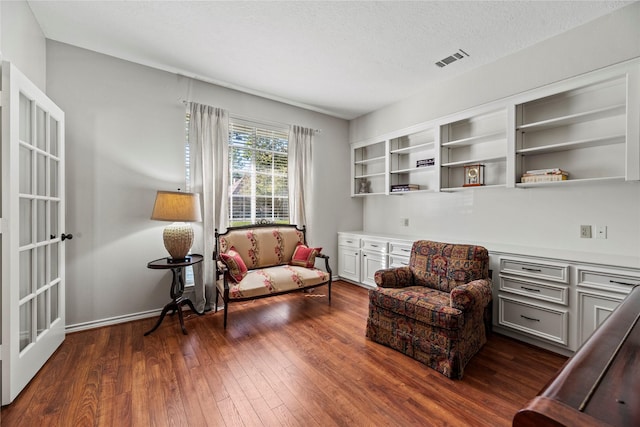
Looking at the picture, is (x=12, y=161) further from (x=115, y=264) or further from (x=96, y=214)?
(x=115, y=264)

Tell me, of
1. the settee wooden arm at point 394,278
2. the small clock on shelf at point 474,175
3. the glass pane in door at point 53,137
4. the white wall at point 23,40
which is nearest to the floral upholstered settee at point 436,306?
the settee wooden arm at point 394,278

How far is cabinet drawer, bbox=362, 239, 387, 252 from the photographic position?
3842mm

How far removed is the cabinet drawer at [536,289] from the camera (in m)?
2.28

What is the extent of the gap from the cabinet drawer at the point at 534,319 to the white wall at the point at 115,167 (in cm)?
360

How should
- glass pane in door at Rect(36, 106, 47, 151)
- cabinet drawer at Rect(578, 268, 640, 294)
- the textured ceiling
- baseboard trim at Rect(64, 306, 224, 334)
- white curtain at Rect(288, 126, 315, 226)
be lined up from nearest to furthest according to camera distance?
1. cabinet drawer at Rect(578, 268, 640, 294)
2. glass pane in door at Rect(36, 106, 47, 151)
3. the textured ceiling
4. baseboard trim at Rect(64, 306, 224, 334)
5. white curtain at Rect(288, 126, 315, 226)

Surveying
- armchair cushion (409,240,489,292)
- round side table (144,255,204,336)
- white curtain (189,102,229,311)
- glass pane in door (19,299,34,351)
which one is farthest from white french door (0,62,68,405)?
armchair cushion (409,240,489,292)

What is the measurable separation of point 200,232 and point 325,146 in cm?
238

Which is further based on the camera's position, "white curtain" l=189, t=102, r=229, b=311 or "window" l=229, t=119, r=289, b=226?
"window" l=229, t=119, r=289, b=226

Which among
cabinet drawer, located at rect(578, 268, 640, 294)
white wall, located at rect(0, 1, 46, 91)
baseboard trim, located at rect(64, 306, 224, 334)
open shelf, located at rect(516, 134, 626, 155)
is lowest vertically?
baseboard trim, located at rect(64, 306, 224, 334)

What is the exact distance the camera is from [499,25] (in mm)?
2379

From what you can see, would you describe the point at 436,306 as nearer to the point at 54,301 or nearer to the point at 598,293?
the point at 598,293

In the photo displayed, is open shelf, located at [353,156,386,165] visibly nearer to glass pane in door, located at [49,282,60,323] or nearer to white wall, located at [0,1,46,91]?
white wall, located at [0,1,46,91]

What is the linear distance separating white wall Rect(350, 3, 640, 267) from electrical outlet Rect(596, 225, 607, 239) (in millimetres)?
31

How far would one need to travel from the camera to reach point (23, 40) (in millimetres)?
2098
